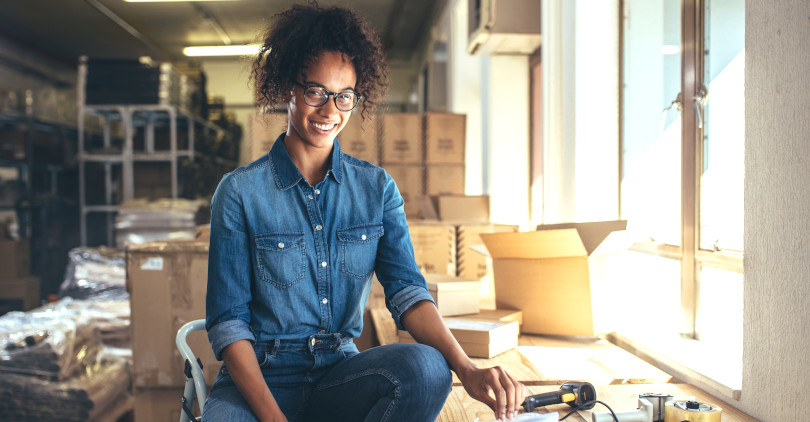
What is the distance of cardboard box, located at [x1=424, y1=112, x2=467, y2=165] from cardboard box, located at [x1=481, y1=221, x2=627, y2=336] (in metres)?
2.24

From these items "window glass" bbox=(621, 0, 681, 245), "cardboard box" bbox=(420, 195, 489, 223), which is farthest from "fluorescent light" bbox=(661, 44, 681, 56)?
"cardboard box" bbox=(420, 195, 489, 223)

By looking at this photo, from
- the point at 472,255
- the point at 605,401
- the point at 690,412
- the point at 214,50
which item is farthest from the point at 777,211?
the point at 214,50

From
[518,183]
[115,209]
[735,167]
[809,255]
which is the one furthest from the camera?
[115,209]

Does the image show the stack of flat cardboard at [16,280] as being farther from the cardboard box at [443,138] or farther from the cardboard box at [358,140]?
the cardboard box at [443,138]

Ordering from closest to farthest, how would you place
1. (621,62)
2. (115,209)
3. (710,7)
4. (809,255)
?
1. (809,255)
2. (710,7)
3. (621,62)
4. (115,209)

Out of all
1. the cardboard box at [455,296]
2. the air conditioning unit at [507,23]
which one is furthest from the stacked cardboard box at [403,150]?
the cardboard box at [455,296]

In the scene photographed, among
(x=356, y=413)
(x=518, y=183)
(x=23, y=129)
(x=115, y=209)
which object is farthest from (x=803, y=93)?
(x=23, y=129)

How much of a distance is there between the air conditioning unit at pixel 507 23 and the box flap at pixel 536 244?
5.12 ft

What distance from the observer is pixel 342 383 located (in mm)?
1229

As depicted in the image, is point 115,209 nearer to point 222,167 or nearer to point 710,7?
point 222,167

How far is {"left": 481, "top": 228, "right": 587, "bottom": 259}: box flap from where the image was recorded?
207cm

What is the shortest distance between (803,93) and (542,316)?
123 centimetres

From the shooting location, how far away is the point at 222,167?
9805 millimetres

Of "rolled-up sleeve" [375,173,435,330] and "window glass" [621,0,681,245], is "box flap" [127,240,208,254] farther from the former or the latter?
"window glass" [621,0,681,245]
